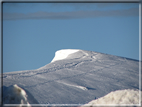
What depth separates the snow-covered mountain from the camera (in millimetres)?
8633

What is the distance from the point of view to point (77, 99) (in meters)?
8.47

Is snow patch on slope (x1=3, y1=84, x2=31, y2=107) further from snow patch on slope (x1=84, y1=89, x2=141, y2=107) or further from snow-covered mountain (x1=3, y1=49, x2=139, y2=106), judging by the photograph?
snow-covered mountain (x1=3, y1=49, x2=139, y2=106)

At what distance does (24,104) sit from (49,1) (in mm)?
2377

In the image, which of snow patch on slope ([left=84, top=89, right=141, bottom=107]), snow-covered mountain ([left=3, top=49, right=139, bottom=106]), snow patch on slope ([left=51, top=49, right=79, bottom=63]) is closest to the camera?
snow patch on slope ([left=84, top=89, right=141, bottom=107])

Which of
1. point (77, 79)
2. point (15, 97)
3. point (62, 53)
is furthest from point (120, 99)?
point (62, 53)

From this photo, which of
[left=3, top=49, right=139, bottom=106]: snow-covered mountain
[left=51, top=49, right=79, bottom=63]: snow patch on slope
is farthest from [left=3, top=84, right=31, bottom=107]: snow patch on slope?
[left=51, top=49, right=79, bottom=63]: snow patch on slope

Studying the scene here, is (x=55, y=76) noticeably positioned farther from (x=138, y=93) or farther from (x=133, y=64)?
(x=138, y=93)

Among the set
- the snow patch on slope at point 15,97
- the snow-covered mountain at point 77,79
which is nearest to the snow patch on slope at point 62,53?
the snow-covered mountain at point 77,79

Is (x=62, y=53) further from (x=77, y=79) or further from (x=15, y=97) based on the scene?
(x=15, y=97)

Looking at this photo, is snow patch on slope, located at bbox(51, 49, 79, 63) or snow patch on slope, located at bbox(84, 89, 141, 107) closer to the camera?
snow patch on slope, located at bbox(84, 89, 141, 107)

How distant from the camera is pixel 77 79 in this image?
1029 cm

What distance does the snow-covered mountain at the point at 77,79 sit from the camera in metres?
8.63

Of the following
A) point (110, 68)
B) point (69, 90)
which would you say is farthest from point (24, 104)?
point (110, 68)

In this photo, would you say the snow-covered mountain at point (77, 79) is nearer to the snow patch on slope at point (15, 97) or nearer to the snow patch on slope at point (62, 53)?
the snow patch on slope at point (62, 53)
